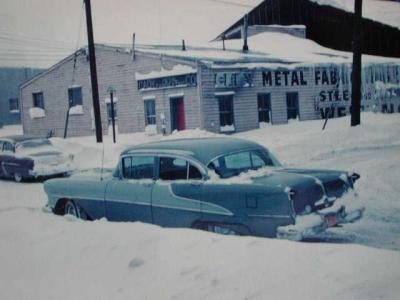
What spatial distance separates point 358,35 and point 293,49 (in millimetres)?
13490

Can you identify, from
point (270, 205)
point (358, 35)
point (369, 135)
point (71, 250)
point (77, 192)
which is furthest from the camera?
point (358, 35)

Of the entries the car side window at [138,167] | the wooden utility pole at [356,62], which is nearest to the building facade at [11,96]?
the wooden utility pole at [356,62]

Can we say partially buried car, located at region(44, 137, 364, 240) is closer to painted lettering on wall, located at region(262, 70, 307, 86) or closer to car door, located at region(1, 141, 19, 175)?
car door, located at region(1, 141, 19, 175)

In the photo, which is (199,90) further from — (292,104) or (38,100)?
(38,100)

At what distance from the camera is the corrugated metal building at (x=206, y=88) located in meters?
19.7

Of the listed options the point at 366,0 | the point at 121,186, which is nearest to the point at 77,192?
the point at 121,186

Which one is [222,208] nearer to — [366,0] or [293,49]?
[366,0]

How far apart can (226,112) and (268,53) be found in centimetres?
634

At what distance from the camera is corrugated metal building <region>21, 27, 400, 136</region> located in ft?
64.8

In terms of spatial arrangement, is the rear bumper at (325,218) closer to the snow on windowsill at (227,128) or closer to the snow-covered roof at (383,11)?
the snow-covered roof at (383,11)

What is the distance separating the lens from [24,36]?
6.24 m

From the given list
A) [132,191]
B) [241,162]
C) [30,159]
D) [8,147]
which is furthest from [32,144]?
[241,162]

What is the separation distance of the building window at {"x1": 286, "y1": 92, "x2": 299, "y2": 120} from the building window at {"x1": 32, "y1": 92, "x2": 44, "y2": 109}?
1561 centimetres

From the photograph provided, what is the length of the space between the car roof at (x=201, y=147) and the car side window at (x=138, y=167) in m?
0.12
